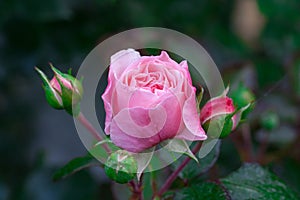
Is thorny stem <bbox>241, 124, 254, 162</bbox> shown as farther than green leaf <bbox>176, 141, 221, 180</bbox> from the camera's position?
Yes

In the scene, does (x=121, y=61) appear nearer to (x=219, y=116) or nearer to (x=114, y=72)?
(x=114, y=72)

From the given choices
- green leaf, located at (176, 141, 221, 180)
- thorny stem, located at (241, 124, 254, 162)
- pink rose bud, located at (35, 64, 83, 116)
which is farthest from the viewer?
thorny stem, located at (241, 124, 254, 162)

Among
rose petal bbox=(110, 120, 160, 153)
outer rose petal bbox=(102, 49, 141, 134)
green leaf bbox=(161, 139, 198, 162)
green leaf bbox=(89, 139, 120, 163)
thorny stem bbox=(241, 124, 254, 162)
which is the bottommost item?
thorny stem bbox=(241, 124, 254, 162)

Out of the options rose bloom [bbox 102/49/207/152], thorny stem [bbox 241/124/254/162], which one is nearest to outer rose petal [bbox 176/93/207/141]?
rose bloom [bbox 102/49/207/152]

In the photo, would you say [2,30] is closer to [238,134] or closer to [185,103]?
[238,134]

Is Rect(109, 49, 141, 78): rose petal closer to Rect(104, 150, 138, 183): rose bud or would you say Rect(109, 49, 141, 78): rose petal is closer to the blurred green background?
Rect(104, 150, 138, 183): rose bud

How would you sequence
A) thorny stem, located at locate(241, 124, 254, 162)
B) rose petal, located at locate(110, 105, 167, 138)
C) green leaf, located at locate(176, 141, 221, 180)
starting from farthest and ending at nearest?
thorny stem, located at locate(241, 124, 254, 162) → green leaf, located at locate(176, 141, 221, 180) → rose petal, located at locate(110, 105, 167, 138)

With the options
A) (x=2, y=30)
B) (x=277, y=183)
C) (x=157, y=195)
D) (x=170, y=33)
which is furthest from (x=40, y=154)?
(x=277, y=183)
